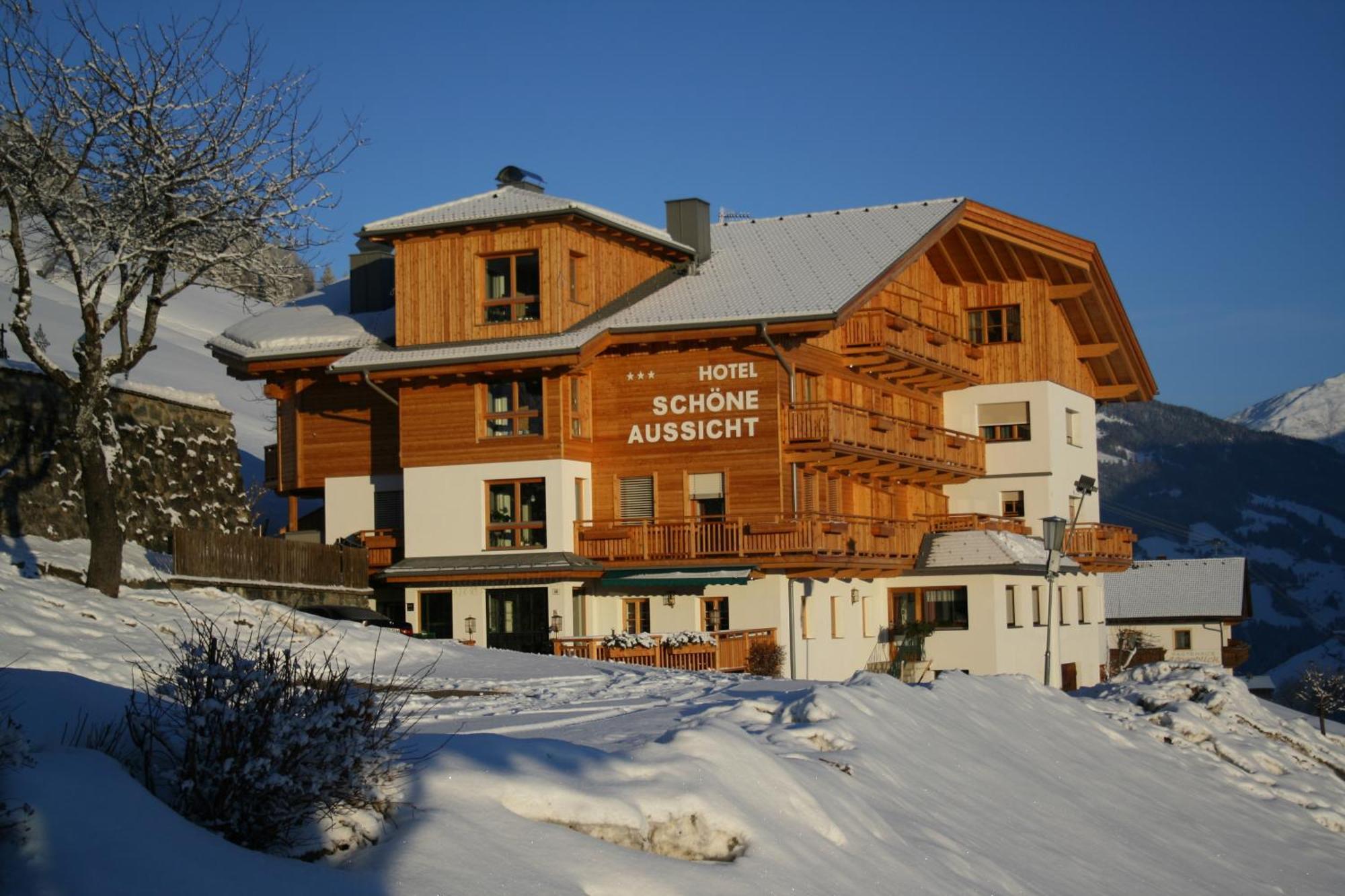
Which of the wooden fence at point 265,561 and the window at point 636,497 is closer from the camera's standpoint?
the wooden fence at point 265,561

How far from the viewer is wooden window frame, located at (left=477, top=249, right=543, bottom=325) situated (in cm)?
4062

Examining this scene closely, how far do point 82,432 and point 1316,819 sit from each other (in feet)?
60.3

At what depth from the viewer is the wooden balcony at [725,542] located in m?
39.3

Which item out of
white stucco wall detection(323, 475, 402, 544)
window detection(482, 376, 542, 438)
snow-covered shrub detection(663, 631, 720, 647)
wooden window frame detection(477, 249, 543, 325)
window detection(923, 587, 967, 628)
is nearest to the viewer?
snow-covered shrub detection(663, 631, 720, 647)

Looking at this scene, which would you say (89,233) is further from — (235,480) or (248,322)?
(248,322)

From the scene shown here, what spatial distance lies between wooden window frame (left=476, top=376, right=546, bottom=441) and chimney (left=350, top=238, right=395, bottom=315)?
23.5 ft

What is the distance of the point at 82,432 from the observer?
84.1 feet

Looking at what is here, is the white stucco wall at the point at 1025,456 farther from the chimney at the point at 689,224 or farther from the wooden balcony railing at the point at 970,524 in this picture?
the chimney at the point at 689,224

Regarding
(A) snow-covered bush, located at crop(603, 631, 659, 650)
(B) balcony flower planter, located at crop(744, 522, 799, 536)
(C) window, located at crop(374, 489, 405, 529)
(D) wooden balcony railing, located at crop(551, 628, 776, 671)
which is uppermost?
(C) window, located at crop(374, 489, 405, 529)

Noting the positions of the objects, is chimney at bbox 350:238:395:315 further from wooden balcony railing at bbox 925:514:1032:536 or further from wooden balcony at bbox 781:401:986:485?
wooden balcony railing at bbox 925:514:1032:536

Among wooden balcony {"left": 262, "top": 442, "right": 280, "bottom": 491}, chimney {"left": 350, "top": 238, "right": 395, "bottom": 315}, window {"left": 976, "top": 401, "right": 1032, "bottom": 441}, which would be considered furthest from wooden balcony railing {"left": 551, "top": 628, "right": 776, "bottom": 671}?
window {"left": 976, "top": 401, "right": 1032, "bottom": 441}

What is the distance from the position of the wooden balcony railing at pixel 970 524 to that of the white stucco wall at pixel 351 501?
15.1 m

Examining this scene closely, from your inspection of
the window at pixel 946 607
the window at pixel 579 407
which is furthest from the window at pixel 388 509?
the window at pixel 946 607

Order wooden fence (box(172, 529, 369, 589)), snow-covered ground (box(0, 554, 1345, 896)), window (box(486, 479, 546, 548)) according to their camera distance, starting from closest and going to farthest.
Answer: snow-covered ground (box(0, 554, 1345, 896)), wooden fence (box(172, 529, 369, 589)), window (box(486, 479, 546, 548))
